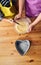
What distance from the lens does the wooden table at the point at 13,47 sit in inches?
45.7

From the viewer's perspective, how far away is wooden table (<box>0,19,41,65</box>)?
3.81 ft

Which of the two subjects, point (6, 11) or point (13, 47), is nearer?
point (13, 47)

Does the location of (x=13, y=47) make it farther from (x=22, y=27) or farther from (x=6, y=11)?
(x=6, y=11)

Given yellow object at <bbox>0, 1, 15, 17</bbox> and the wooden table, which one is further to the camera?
yellow object at <bbox>0, 1, 15, 17</bbox>

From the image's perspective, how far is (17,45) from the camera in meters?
1.20

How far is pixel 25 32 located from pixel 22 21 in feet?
0.27

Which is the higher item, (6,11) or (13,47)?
(6,11)

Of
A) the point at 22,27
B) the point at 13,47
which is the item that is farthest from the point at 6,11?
the point at 13,47

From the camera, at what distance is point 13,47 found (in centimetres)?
121

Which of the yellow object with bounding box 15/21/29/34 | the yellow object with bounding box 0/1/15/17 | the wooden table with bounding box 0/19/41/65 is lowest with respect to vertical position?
the wooden table with bounding box 0/19/41/65

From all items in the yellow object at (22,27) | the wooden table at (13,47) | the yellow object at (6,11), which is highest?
the yellow object at (6,11)

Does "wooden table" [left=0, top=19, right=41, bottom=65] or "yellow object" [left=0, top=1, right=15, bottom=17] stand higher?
"yellow object" [left=0, top=1, right=15, bottom=17]

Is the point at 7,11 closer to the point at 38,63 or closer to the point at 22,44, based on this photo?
the point at 22,44

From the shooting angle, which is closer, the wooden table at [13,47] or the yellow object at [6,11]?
the wooden table at [13,47]
